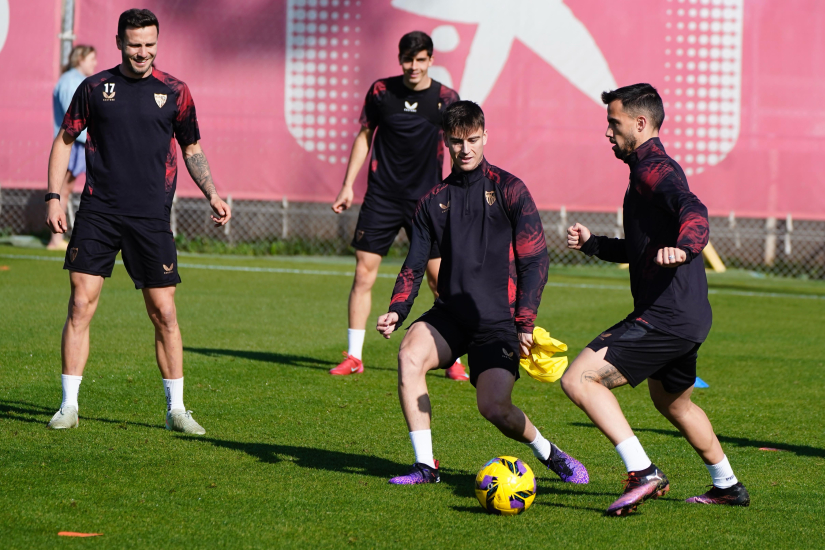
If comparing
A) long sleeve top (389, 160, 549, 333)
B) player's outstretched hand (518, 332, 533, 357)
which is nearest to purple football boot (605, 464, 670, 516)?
player's outstretched hand (518, 332, 533, 357)

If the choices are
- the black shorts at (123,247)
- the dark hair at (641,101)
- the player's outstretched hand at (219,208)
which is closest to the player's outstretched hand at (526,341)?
the dark hair at (641,101)

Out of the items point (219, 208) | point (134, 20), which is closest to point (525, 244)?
point (219, 208)

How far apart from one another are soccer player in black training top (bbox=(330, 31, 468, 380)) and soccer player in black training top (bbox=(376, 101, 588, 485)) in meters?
2.88

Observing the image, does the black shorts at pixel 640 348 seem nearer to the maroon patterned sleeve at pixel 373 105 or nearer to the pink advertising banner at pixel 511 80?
the maroon patterned sleeve at pixel 373 105

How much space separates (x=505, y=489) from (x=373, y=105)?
4313 millimetres

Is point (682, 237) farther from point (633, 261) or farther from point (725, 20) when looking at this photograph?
point (725, 20)

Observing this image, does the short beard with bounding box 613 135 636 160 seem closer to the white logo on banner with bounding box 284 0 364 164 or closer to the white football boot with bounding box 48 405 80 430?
the white football boot with bounding box 48 405 80 430

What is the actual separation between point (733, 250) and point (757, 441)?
1045 cm

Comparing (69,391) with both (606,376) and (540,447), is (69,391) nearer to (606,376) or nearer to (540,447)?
(540,447)

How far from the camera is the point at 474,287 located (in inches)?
187

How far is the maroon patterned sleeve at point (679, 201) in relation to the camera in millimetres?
3943

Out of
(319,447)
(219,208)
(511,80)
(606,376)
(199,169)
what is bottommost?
(319,447)

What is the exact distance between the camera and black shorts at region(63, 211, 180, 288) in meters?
5.52

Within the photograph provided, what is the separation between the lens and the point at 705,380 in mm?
7715
